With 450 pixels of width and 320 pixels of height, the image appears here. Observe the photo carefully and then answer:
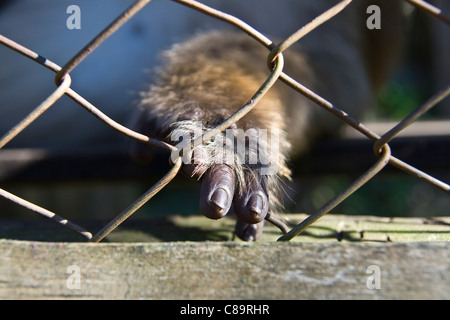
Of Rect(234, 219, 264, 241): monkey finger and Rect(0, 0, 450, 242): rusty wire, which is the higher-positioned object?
Rect(0, 0, 450, 242): rusty wire

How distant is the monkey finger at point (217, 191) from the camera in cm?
72

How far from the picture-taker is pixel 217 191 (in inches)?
29.0

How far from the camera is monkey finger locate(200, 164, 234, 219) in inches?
28.2
